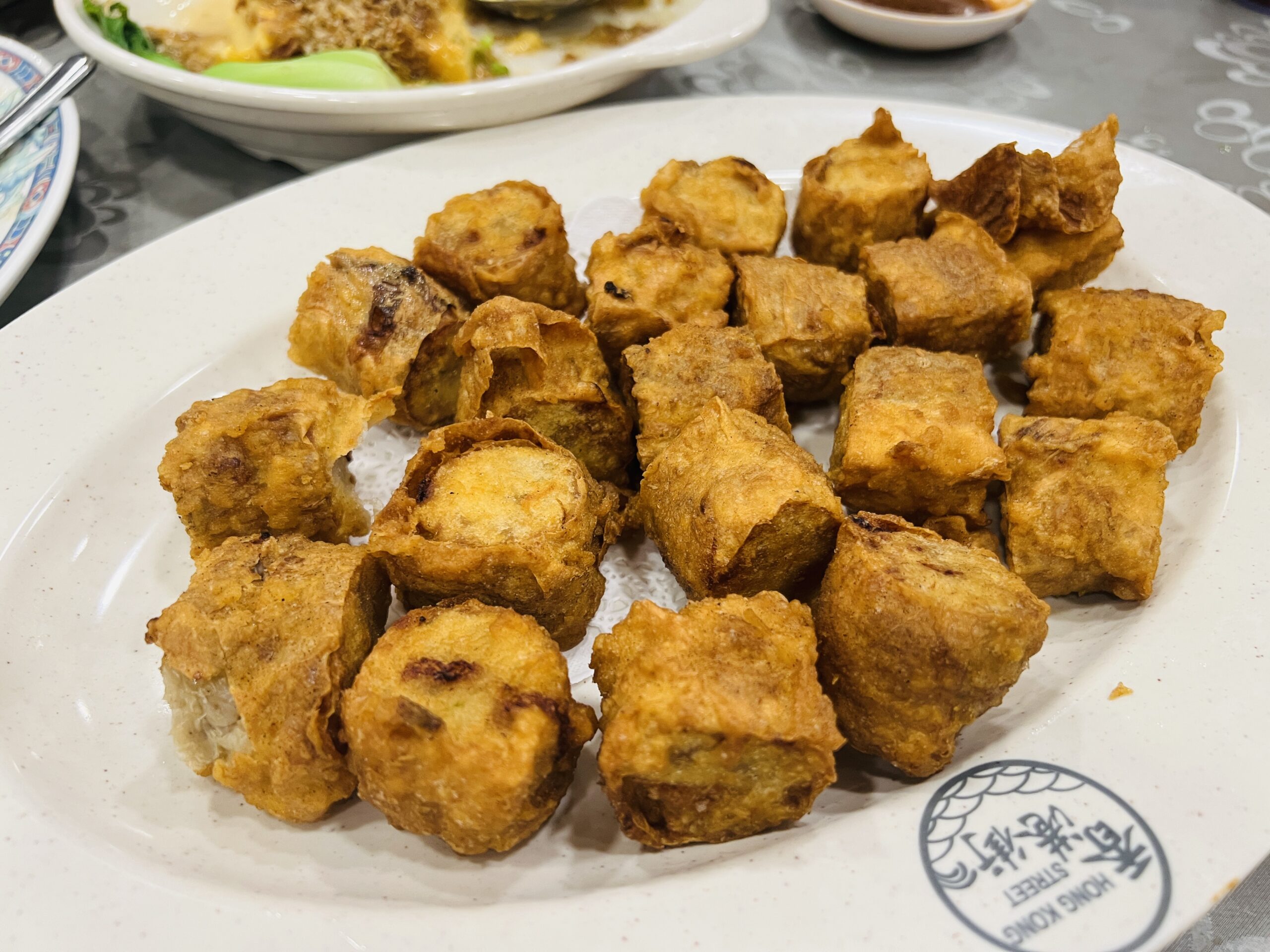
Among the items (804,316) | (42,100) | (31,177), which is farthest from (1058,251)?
(42,100)

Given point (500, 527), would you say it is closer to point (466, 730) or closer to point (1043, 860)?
point (466, 730)

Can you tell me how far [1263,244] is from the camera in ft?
9.39

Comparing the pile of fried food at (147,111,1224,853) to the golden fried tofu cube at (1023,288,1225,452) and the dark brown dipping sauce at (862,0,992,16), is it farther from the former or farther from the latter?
the dark brown dipping sauce at (862,0,992,16)

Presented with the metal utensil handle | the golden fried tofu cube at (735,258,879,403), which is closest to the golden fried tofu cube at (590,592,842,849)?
the golden fried tofu cube at (735,258,879,403)

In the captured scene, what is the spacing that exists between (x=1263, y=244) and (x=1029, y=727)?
1.95 metres

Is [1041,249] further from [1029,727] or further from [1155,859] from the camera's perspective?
[1155,859]

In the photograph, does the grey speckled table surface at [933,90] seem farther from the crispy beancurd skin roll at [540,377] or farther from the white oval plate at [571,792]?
the crispy beancurd skin roll at [540,377]

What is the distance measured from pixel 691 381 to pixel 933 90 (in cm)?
314

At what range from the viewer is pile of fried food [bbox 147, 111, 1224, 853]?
169 centimetres

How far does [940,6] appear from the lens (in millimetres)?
4539

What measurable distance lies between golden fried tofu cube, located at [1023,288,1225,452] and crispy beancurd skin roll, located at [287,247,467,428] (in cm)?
160

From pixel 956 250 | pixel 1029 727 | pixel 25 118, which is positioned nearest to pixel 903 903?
pixel 1029 727

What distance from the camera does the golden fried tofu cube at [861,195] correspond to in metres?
2.79

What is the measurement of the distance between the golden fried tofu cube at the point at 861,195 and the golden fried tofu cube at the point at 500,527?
1230 mm
